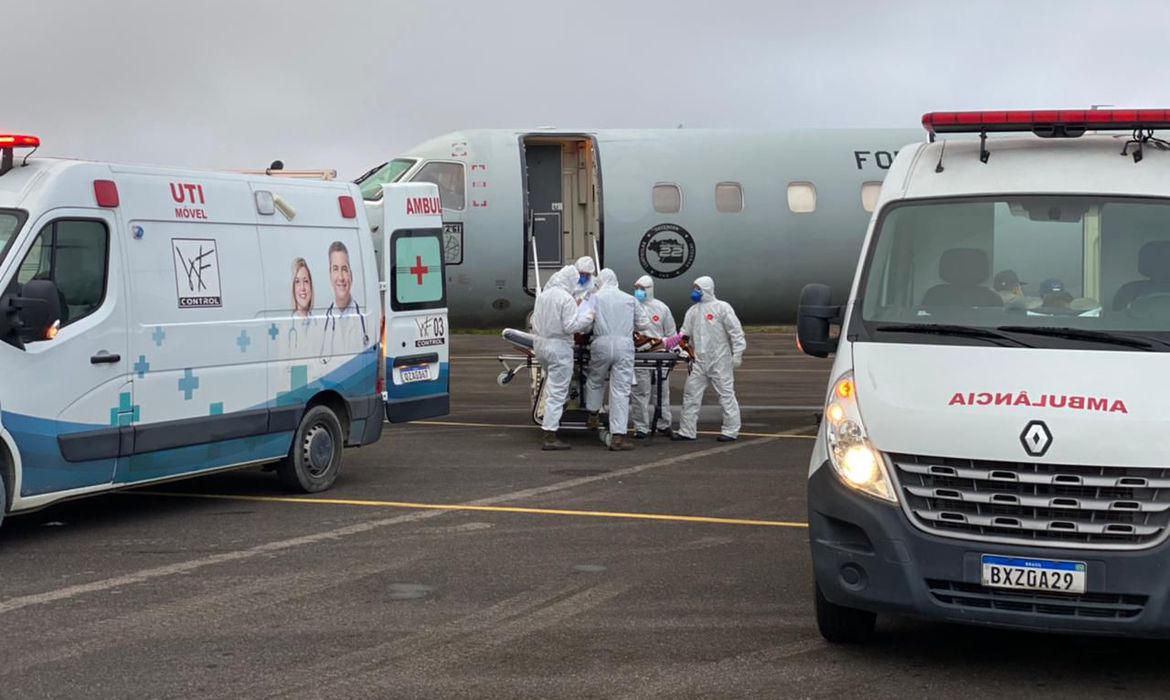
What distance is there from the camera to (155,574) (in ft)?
28.0

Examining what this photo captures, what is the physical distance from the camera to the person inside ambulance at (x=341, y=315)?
11.8 meters

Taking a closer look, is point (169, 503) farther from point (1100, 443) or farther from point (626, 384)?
point (1100, 443)

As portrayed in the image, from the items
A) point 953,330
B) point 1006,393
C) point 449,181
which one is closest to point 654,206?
point 449,181

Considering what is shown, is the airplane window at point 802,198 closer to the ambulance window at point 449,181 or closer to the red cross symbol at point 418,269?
the ambulance window at point 449,181

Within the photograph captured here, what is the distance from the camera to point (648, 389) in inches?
645

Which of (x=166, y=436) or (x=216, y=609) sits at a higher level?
(x=166, y=436)

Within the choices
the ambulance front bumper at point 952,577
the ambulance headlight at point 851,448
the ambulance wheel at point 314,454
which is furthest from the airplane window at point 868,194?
the ambulance front bumper at point 952,577

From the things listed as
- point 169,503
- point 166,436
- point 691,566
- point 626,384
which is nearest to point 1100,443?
point 691,566

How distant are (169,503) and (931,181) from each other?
672cm

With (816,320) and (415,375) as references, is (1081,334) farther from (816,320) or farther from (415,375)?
(415,375)

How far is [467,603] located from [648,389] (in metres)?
8.69

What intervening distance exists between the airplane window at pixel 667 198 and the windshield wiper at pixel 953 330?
13429 millimetres

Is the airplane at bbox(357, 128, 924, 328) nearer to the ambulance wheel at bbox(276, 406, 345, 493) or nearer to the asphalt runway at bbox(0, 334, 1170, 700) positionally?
the asphalt runway at bbox(0, 334, 1170, 700)

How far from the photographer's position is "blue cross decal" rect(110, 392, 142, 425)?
9.71 metres
